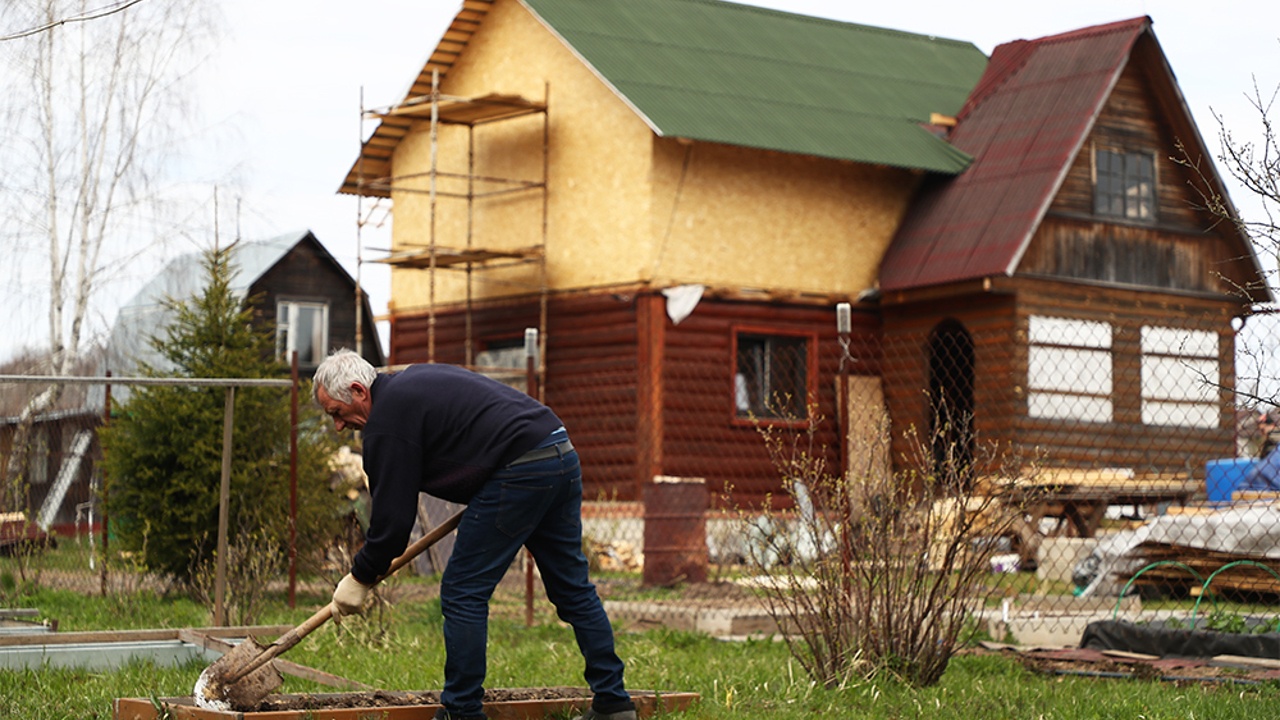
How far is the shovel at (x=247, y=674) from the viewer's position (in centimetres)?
Answer: 528

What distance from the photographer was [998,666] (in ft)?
24.4

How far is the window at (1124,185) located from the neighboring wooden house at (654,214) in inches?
78.3

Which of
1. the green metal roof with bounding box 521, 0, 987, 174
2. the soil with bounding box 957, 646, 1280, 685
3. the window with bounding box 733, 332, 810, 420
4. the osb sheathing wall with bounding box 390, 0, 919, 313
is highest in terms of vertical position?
the green metal roof with bounding box 521, 0, 987, 174

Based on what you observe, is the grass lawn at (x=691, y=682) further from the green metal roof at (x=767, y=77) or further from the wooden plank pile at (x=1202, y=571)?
the green metal roof at (x=767, y=77)

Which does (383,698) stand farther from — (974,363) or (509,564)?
(974,363)

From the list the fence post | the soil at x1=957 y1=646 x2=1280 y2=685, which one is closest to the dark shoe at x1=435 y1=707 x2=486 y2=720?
the fence post

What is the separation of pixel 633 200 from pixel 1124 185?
707 centimetres

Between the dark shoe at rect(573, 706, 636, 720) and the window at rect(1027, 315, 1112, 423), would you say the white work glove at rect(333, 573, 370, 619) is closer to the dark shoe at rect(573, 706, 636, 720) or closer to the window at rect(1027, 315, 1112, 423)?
the dark shoe at rect(573, 706, 636, 720)

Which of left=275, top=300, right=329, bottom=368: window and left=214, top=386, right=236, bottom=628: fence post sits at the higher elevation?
left=275, top=300, right=329, bottom=368: window

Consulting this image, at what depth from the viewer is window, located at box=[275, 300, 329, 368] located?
3281 cm

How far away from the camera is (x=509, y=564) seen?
5.13 meters

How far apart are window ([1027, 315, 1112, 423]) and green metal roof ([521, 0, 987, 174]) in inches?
111

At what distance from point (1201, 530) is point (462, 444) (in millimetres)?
8414

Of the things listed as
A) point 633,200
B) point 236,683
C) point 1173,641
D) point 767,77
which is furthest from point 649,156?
point 236,683
